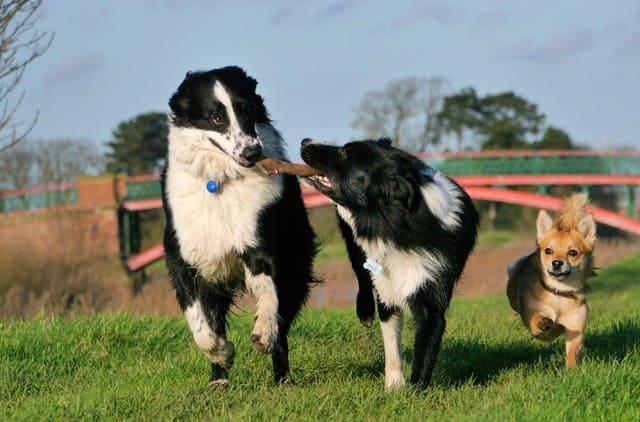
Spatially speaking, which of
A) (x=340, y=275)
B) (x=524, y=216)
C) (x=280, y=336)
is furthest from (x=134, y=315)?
(x=524, y=216)

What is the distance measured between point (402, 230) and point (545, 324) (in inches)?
62.6

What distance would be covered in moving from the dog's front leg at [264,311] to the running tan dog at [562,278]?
2.14 meters

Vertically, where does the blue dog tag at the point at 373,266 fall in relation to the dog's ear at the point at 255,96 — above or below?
below

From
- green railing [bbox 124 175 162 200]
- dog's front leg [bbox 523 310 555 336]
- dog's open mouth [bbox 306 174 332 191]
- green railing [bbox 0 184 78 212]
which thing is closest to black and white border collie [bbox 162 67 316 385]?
dog's open mouth [bbox 306 174 332 191]

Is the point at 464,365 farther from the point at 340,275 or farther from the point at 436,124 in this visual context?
the point at 436,124

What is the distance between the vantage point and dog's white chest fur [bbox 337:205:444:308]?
19.5ft

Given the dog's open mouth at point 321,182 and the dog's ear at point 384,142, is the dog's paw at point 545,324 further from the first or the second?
the dog's open mouth at point 321,182

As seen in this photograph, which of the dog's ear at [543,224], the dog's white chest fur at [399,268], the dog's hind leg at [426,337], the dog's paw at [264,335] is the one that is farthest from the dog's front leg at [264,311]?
the dog's ear at [543,224]

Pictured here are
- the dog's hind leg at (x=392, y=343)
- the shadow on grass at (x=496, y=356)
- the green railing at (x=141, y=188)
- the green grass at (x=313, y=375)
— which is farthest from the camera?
the green railing at (x=141, y=188)

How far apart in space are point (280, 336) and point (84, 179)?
31.3 m

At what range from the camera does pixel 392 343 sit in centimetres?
629

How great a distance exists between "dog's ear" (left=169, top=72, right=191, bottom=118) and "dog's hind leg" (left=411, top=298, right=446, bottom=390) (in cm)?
192

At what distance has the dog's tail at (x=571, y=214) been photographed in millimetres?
7148

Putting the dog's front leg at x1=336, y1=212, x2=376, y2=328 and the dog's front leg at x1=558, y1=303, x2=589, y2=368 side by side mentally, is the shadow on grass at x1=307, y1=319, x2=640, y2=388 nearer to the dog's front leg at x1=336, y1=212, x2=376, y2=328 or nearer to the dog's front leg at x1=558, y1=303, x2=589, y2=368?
the dog's front leg at x1=558, y1=303, x2=589, y2=368
